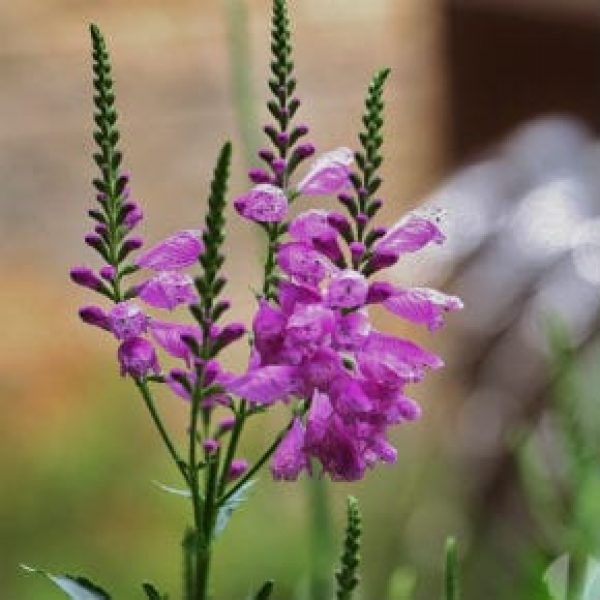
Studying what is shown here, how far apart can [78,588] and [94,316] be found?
6cm

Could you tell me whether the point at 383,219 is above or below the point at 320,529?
above

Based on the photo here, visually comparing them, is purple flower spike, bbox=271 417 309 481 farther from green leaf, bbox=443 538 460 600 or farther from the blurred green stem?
the blurred green stem

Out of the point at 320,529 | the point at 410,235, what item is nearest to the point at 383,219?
the point at 320,529

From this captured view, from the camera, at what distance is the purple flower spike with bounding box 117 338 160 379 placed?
41 cm

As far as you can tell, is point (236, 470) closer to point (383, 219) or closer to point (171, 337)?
point (171, 337)

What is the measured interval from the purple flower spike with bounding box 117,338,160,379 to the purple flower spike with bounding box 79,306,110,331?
11 millimetres

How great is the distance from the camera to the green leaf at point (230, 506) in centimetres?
43

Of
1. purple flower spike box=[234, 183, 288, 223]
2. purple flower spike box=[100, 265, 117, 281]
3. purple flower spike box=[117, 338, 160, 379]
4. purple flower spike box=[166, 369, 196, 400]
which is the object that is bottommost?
purple flower spike box=[166, 369, 196, 400]

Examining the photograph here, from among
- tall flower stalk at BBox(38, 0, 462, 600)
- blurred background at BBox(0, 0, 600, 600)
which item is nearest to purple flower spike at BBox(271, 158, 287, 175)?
tall flower stalk at BBox(38, 0, 462, 600)

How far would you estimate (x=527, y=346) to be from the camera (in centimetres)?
209

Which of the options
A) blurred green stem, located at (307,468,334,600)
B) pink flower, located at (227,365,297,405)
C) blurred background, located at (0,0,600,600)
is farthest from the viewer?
blurred background, located at (0,0,600,600)

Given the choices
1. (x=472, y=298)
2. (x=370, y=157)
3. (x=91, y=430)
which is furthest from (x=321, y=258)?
(x=91, y=430)

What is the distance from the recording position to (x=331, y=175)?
1.48 feet

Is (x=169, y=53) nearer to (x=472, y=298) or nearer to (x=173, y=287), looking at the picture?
(x=472, y=298)
